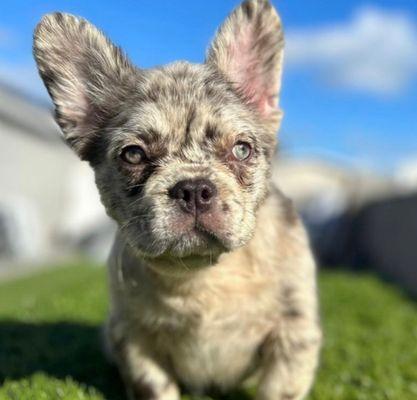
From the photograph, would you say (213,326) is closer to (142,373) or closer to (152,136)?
(142,373)

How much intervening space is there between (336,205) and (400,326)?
40.9ft

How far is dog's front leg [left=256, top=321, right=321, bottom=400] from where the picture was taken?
14.2ft

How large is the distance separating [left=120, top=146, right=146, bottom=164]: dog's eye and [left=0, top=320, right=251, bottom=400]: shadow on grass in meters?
1.64

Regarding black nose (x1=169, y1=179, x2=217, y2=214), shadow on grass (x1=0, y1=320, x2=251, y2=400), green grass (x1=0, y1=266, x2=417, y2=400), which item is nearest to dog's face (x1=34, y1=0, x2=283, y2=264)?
black nose (x1=169, y1=179, x2=217, y2=214)

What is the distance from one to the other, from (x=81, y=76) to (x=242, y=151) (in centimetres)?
125

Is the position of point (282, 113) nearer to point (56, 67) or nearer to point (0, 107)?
point (56, 67)

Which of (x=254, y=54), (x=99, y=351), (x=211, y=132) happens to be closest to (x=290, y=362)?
(x=211, y=132)

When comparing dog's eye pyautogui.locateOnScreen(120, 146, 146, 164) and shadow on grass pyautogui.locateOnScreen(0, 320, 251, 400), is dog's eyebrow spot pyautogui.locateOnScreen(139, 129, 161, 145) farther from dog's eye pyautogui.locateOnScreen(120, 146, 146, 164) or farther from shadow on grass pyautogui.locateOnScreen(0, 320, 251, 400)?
shadow on grass pyautogui.locateOnScreen(0, 320, 251, 400)

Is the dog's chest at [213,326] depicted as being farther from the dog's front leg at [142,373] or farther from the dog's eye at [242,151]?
the dog's eye at [242,151]

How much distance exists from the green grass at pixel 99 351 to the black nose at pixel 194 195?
1447mm

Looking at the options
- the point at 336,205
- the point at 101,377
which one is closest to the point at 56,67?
the point at 101,377

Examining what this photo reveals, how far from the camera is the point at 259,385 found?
4.45 meters

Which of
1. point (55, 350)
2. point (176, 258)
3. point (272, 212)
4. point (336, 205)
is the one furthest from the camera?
point (336, 205)

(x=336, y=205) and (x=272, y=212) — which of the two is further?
(x=336, y=205)
